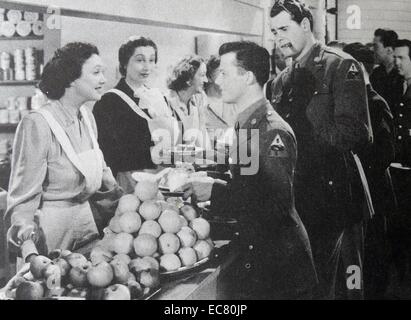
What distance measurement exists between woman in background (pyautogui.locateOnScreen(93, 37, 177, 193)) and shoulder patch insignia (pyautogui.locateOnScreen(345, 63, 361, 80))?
0.83 metres

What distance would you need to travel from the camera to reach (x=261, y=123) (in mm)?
2078

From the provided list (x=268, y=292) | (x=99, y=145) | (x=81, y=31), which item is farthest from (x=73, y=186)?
(x=268, y=292)

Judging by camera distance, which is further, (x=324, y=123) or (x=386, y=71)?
(x=386, y=71)

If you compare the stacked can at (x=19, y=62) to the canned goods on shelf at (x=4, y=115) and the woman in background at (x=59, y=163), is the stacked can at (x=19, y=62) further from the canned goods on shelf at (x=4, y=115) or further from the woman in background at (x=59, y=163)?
the woman in background at (x=59, y=163)

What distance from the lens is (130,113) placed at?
233 cm

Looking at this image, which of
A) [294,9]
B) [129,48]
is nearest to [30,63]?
[129,48]

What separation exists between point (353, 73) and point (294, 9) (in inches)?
15.0

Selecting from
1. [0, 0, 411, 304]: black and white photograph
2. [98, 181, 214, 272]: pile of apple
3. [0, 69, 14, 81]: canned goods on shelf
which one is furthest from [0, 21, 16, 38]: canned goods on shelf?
[98, 181, 214, 272]: pile of apple

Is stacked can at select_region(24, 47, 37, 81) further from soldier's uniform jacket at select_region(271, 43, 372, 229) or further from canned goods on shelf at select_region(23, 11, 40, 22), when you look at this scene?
soldier's uniform jacket at select_region(271, 43, 372, 229)

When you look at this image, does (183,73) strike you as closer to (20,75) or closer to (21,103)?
(20,75)

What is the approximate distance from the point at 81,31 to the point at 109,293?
4.03 feet

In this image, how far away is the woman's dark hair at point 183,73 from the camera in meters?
2.37

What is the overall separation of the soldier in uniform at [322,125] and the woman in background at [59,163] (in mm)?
819

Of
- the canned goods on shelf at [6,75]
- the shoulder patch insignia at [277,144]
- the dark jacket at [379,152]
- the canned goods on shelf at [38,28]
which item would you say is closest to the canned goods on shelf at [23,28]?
the canned goods on shelf at [38,28]
